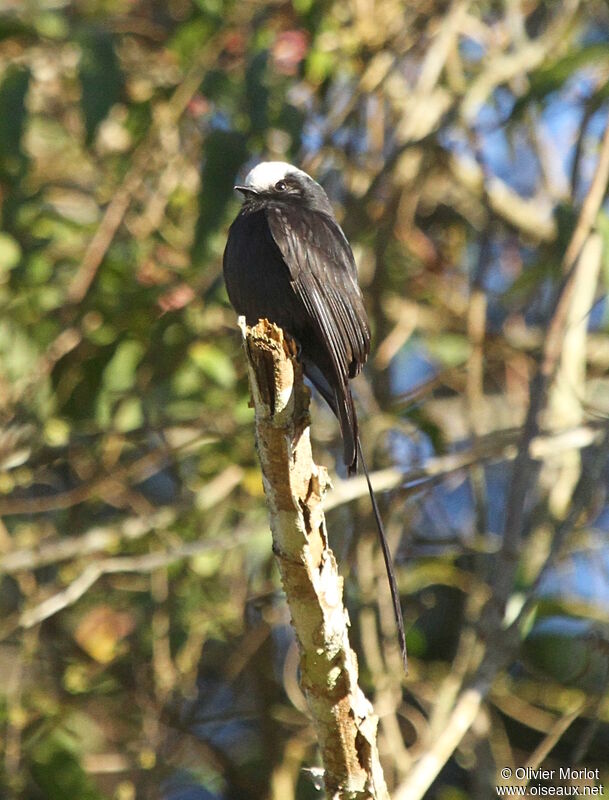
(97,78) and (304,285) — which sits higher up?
(97,78)

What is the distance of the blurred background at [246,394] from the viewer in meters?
3.36

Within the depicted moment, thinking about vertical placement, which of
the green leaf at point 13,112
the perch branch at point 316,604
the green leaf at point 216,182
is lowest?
the perch branch at point 316,604

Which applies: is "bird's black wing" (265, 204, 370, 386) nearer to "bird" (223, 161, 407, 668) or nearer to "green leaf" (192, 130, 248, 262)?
"bird" (223, 161, 407, 668)

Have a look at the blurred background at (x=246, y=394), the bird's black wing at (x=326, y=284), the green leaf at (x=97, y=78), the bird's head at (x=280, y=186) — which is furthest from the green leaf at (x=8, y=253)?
the bird's black wing at (x=326, y=284)

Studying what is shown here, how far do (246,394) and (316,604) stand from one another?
1880 mm

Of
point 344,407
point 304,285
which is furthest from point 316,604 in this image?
point 304,285

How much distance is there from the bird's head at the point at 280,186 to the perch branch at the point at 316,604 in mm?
1474

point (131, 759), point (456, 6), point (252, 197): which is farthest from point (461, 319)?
point (131, 759)

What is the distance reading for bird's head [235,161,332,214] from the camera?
3.44m

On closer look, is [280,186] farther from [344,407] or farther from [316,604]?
[316,604]

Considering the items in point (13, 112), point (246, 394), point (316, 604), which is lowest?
point (316, 604)

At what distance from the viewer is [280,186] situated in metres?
3.51

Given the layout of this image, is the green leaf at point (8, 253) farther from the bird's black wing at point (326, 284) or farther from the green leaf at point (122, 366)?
the bird's black wing at point (326, 284)

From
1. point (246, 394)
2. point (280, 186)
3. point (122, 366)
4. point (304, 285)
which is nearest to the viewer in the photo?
point (304, 285)
